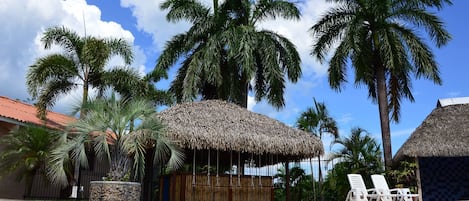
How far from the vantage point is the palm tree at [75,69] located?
49.8 feet

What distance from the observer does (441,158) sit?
47.5 ft

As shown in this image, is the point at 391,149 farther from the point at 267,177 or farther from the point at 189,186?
the point at 189,186

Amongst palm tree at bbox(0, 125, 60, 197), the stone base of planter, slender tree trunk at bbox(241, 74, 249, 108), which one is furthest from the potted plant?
slender tree trunk at bbox(241, 74, 249, 108)

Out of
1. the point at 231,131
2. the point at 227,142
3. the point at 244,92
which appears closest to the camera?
the point at 227,142

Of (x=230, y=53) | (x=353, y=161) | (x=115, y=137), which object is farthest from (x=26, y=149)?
(x=353, y=161)

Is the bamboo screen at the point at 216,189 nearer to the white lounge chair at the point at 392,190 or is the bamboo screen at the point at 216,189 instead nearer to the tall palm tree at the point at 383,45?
the white lounge chair at the point at 392,190

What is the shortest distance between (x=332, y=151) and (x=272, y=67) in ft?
13.5

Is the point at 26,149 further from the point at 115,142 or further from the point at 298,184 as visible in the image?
the point at 298,184

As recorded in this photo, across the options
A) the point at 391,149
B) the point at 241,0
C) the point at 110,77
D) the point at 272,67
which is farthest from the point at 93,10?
the point at 391,149

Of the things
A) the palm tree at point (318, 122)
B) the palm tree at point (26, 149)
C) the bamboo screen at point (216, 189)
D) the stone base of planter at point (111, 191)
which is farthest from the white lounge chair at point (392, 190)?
the palm tree at point (26, 149)

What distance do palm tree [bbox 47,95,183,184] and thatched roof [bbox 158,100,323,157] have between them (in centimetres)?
61

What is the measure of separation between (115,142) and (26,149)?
13.8ft

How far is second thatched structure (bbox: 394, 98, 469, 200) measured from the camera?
13.5 meters

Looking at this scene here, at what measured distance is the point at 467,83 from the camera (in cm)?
1766
